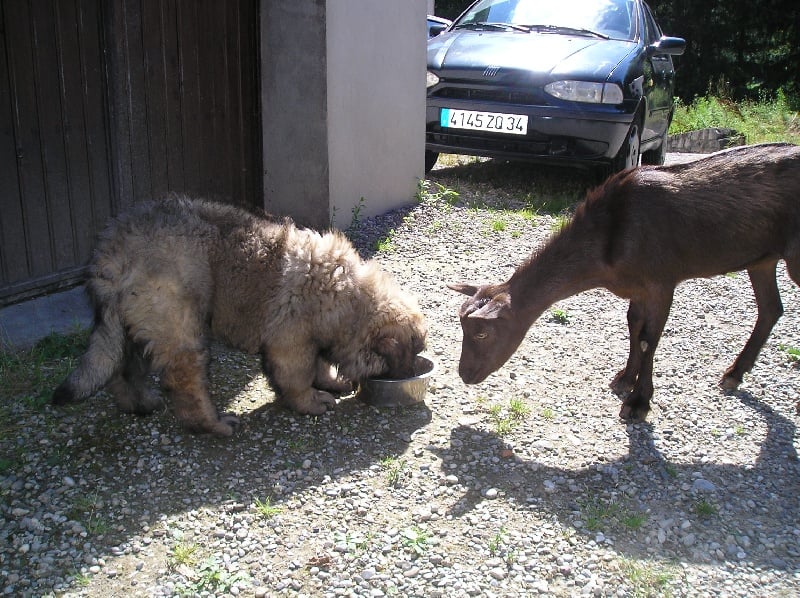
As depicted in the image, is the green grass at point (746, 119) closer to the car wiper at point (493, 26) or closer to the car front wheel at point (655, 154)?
the car front wheel at point (655, 154)

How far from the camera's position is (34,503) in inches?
167

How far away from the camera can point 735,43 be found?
25281 millimetres

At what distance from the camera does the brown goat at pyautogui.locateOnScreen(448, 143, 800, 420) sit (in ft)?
16.5

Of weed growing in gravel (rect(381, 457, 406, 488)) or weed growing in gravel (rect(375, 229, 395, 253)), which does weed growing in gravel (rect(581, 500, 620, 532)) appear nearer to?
weed growing in gravel (rect(381, 457, 406, 488))

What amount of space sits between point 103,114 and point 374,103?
2979mm

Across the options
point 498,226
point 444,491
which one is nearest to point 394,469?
point 444,491

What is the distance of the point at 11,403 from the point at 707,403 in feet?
14.9

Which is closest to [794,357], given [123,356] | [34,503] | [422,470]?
[422,470]

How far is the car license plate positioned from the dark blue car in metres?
0.01

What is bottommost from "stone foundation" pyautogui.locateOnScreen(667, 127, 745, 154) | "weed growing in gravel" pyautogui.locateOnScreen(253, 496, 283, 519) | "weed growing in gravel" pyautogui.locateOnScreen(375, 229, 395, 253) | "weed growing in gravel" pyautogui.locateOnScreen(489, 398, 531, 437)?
"stone foundation" pyautogui.locateOnScreen(667, 127, 745, 154)

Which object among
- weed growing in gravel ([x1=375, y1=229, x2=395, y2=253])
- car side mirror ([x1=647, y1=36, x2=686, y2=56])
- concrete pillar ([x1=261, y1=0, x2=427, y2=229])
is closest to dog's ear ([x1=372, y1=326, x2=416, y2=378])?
weed growing in gravel ([x1=375, y1=229, x2=395, y2=253])

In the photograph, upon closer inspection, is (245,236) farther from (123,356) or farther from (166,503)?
(166,503)

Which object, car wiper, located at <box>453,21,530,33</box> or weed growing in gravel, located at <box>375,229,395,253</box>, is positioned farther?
car wiper, located at <box>453,21,530,33</box>

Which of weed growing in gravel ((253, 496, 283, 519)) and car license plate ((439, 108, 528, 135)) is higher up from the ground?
car license plate ((439, 108, 528, 135))
